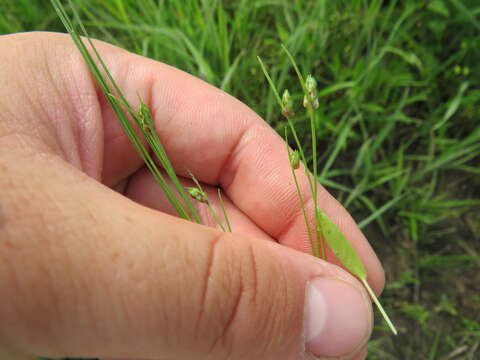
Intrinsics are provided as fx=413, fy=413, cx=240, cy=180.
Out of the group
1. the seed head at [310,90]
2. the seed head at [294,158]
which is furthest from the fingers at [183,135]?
the seed head at [310,90]

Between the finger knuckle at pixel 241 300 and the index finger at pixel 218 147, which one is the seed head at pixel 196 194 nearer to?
the finger knuckle at pixel 241 300

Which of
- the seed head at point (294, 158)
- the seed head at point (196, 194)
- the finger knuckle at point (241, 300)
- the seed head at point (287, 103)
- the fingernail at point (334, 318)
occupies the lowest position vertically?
the fingernail at point (334, 318)

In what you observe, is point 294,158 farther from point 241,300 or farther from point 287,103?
point 241,300

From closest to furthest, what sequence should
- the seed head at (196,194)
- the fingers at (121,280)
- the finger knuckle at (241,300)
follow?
1. the fingers at (121,280)
2. the finger knuckle at (241,300)
3. the seed head at (196,194)

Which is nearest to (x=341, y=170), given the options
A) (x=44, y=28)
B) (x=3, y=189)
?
(x=3, y=189)

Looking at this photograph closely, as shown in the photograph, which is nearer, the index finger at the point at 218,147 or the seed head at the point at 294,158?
the seed head at the point at 294,158

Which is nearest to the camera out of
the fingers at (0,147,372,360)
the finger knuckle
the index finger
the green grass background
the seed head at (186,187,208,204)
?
the fingers at (0,147,372,360)

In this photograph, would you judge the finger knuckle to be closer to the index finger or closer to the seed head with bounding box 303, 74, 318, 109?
the seed head with bounding box 303, 74, 318, 109

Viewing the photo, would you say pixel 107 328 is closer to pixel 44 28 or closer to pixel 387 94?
pixel 387 94

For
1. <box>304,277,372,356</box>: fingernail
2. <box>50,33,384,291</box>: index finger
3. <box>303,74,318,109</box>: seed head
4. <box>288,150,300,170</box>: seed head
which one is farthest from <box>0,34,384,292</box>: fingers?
<box>303,74,318,109</box>: seed head
